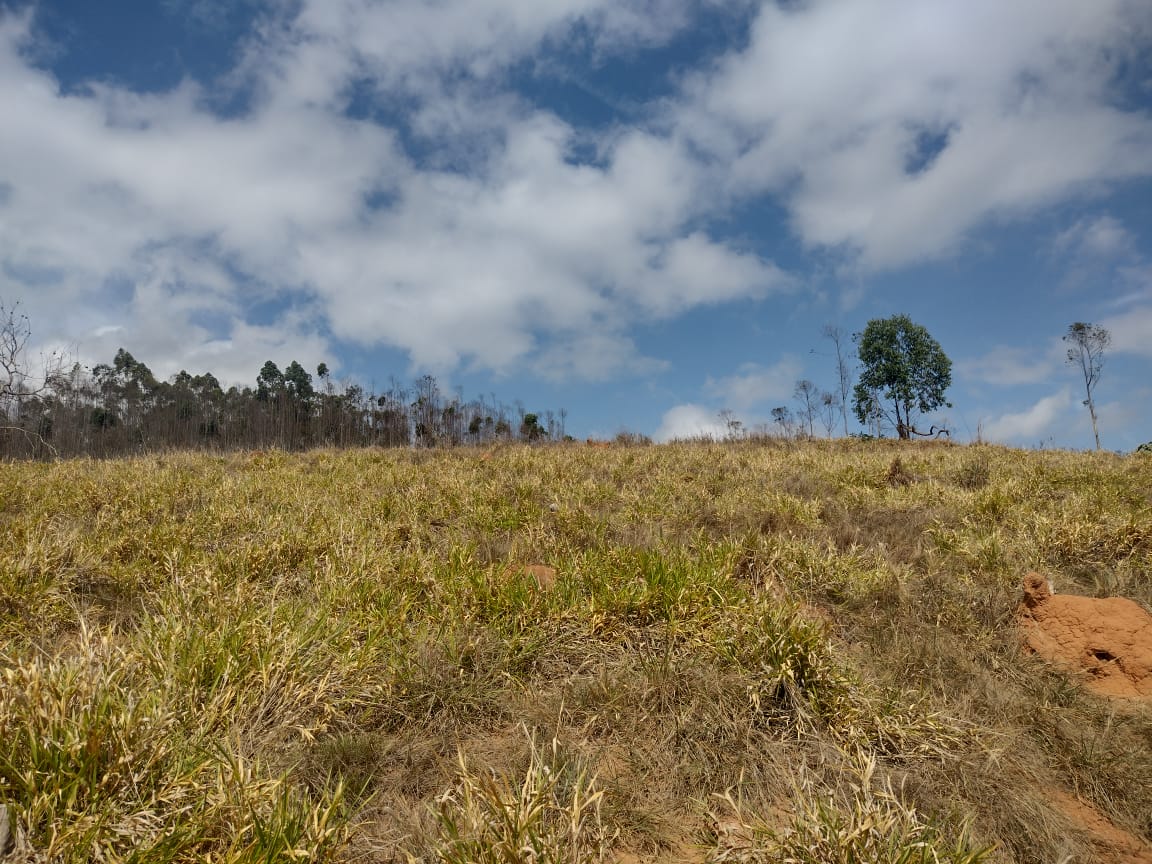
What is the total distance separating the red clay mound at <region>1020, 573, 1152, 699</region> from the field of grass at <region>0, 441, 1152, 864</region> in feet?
0.70

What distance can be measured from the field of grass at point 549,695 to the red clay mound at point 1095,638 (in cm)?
21

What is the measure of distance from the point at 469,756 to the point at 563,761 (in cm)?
48

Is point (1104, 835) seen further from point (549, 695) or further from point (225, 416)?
point (225, 416)

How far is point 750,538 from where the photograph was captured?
5531 millimetres

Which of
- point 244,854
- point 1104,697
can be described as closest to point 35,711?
point 244,854

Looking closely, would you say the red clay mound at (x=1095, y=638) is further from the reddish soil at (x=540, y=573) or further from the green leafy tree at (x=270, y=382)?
the green leafy tree at (x=270, y=382)

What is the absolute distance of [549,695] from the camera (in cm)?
328

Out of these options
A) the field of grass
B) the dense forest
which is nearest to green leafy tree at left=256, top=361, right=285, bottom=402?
the dense forest

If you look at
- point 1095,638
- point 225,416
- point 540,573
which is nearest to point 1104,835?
point 1095,638

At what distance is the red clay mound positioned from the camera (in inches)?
150

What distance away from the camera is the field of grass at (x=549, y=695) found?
2131 millimetres

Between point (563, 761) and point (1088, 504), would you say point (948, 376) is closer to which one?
point (1088, 504)

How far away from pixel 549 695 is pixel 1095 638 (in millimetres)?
3851

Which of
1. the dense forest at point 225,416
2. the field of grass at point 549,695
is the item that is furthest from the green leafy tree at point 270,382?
the field of grass at point 549,695
